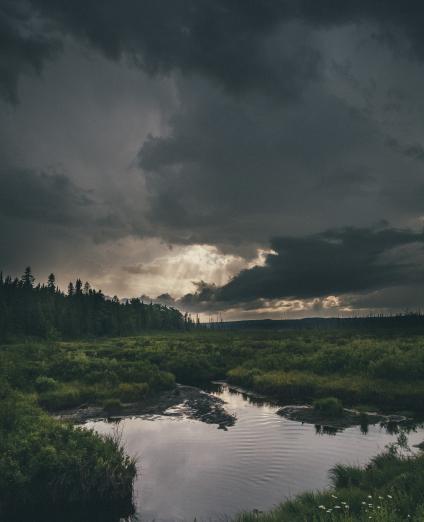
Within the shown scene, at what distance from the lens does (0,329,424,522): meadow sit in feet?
39.5

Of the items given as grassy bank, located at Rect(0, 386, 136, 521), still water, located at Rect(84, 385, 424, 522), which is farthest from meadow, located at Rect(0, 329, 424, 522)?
still water, located at Rect(84, 385, 424, 522)

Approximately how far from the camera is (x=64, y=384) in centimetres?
3044

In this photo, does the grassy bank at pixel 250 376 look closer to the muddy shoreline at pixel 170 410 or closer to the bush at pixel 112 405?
the bush at pixel 112 405

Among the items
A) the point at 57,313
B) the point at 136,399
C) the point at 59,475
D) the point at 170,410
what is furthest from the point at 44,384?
the point at 57,313

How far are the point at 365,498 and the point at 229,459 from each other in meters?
7.34

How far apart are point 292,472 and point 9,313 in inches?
3511

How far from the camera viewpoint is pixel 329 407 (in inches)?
926

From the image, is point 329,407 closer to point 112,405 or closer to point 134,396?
point 134,396

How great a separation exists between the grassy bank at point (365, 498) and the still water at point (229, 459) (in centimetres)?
182

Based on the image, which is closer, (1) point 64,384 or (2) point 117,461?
(2) point 117,461

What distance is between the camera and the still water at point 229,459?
1274cm

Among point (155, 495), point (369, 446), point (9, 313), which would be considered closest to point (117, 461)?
point (155, 495)

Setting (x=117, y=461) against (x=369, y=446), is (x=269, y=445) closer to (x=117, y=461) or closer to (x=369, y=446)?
(x=369, y=446)

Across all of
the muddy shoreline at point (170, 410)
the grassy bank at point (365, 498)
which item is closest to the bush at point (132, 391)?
the muddy shoreline at point (170, 410)
